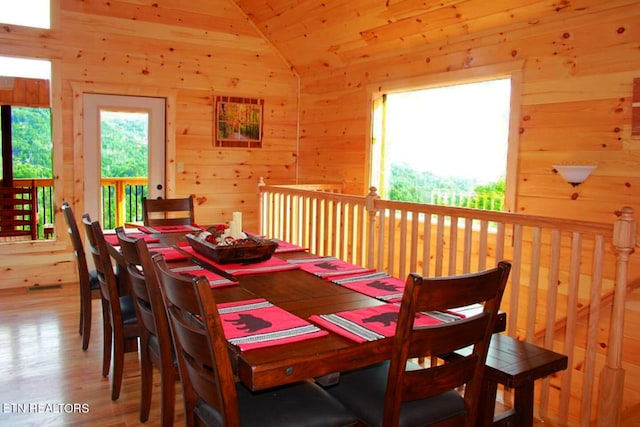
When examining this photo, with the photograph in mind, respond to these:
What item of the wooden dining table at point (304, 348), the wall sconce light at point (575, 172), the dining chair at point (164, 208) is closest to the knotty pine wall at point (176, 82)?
the dining chair at point (164, 208)

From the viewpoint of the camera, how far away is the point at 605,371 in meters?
2.62

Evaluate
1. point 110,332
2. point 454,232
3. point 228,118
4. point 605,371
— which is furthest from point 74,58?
point 605,371

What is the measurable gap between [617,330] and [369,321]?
145cm

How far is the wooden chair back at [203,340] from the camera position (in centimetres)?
154

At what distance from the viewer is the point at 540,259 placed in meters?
3.97

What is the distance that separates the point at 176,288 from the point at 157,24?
15.5ft

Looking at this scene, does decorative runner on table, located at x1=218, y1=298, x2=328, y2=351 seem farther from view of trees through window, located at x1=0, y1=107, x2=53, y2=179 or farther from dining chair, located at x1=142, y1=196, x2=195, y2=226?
view of trees through window, located at x1=0, y1=107, x2=53, y2=179

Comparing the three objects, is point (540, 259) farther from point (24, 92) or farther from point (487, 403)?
point (24, 92)

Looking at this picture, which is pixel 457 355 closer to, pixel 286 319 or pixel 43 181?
pixel 286 319

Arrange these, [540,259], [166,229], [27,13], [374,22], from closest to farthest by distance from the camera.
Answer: [166,229], [540,259], [374,22], [27,13]

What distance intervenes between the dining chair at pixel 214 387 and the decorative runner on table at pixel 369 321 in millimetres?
291

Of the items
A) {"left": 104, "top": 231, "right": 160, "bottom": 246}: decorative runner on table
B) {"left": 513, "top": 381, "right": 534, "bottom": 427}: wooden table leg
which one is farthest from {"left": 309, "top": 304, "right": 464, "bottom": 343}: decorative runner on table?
{"left": 104, "top": 231, "right": 160, "bottom": 246}: decorative runner on table

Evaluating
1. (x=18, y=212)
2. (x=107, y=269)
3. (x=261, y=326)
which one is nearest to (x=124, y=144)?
(x=18, y=212)

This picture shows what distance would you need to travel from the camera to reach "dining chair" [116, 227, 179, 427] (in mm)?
2133
